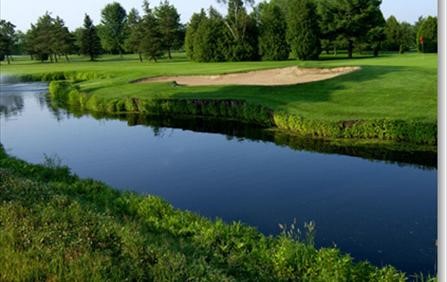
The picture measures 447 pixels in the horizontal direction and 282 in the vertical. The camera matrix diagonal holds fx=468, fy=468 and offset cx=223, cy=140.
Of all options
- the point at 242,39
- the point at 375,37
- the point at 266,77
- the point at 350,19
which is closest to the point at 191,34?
the point at 242,39

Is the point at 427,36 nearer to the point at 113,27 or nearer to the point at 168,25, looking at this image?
the point at 168,25

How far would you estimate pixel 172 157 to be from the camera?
17.4 m

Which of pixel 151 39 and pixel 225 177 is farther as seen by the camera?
pixel 151 39

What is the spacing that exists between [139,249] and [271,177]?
832cm

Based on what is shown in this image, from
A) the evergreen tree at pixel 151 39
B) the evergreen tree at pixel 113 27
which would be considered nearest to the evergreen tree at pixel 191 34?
the evergreen tree at pixel 151 39

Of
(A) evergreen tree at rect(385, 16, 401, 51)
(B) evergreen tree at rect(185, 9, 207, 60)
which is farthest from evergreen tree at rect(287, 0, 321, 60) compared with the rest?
(A) evergreen tree at rect(385, 16, 401, 51)

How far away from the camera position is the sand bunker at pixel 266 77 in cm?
2992

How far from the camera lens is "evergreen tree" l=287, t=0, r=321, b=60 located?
5056cm

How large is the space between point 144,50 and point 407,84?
5198cm

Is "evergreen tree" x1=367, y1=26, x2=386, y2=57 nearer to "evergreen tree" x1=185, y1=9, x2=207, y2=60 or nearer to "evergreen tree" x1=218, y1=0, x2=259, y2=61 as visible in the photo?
"evergreen tree" x1=218, y1=0, x2=259, y2=61

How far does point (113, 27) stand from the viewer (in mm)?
93938

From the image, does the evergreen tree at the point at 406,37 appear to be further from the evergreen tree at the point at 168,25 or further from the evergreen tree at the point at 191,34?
the evergreen tree at the point at 168,25

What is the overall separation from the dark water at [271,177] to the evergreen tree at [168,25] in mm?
49602

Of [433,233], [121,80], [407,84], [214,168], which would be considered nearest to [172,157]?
[214,168]
